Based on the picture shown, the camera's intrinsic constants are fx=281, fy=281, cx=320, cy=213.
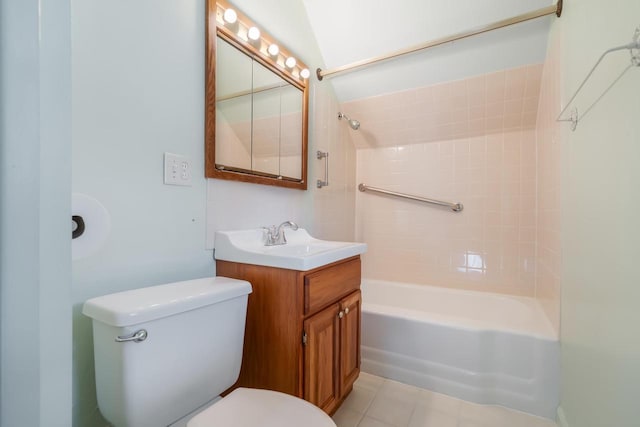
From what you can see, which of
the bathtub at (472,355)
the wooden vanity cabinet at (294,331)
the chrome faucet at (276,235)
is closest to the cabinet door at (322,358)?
the wooden vanity cabinet at (294,331)

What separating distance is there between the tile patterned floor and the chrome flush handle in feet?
3.59

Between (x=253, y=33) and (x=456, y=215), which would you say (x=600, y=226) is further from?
(x=253, y=33)

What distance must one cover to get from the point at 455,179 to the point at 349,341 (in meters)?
1.61

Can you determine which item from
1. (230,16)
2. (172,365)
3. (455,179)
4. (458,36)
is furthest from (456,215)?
(172,365)

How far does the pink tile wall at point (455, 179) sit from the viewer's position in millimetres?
2064

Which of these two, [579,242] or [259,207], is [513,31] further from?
[259,207]

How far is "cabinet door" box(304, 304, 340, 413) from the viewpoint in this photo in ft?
3.65

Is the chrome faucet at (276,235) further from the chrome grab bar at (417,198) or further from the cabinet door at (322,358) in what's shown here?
the chrome grab bar at (417,198)

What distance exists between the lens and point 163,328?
2.60 feet

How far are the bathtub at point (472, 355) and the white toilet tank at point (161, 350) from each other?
3.70 feet

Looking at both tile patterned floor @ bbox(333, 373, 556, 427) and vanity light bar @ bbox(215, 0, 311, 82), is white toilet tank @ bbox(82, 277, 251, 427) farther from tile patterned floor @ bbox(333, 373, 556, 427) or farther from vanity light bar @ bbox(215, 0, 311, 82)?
vanity light bar @ bbox(215, 0, 311, 82)

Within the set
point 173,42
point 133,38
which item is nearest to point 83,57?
point 133,38

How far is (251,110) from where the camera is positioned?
1.48 m

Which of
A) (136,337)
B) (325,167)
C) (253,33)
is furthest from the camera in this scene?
(325,167)
